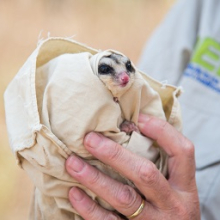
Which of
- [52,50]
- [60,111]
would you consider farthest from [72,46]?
[60,111]

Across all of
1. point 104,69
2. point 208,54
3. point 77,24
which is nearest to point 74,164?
point 104,69

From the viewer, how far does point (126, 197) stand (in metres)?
0.85

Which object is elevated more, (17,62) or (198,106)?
(198,106)

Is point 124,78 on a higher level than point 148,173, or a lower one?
higher

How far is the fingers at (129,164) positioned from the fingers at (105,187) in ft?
0.08

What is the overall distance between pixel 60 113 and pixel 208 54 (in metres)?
0.65

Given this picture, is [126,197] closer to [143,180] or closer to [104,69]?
[143,180]

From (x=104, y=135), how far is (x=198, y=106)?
537mm

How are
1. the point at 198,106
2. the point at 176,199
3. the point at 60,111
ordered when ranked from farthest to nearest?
the point at 198,106 < the point at 176,199 < the point at 60,111

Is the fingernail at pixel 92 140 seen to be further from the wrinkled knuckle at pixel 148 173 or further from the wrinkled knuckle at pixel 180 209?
the wrinkled knuckle at pixel 180 209

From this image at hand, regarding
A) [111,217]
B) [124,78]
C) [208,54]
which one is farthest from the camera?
[208,54]

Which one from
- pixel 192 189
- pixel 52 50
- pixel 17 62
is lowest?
pixel 17 62

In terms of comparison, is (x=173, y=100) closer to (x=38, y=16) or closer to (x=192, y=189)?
(x=192, y=189)

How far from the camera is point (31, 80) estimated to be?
0.79 metres
